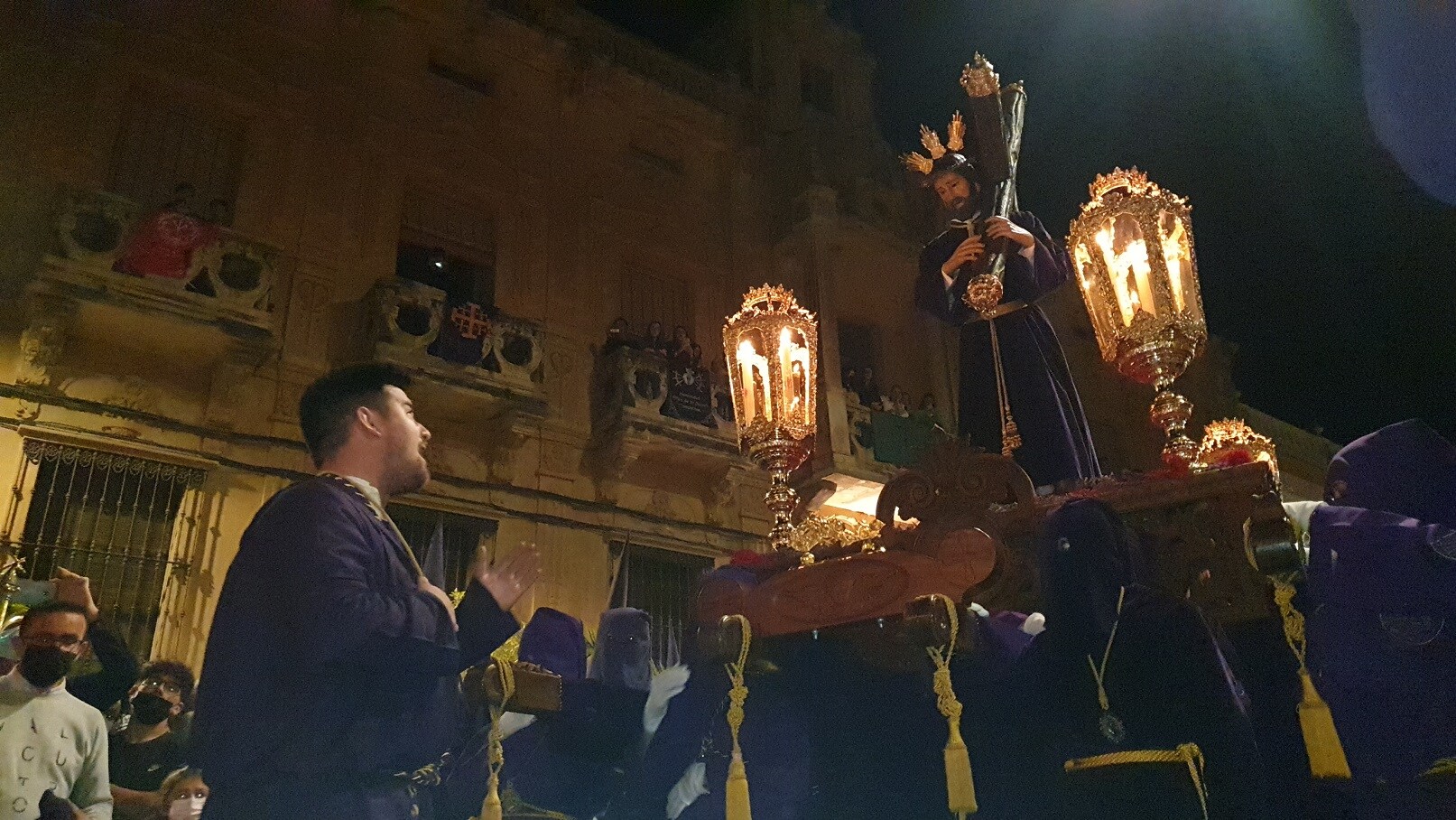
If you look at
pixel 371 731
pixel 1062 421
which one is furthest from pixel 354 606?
pixel 1062 421

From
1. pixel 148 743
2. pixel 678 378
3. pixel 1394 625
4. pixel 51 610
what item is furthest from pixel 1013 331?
pixel 678 378

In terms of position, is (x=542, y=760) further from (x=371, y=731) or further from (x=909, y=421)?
(x=909, y=421)

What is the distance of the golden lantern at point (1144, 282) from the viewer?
348 cm

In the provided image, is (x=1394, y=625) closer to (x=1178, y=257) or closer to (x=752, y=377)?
(x=1178, y=257)

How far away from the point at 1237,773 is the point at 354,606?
2.15 metres

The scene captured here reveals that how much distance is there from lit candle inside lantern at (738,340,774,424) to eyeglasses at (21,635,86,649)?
3901mm

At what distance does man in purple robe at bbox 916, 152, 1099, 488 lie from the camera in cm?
399

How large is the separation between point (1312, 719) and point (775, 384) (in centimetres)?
272

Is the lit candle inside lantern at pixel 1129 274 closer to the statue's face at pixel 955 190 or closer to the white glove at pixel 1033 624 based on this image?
the statue's face at pixel 955 190

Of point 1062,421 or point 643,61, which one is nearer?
point 1062,421

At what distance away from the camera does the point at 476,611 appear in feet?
8.38

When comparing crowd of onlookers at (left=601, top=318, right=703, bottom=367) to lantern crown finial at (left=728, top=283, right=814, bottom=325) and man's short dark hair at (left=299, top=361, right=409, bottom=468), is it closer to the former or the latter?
lantern crown finial at (left=728, top=283, right=814, bottom=325)

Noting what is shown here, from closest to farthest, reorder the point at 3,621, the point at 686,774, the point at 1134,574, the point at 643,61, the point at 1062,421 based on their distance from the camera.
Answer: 1. the point at 1134,574
2. the point at 686,774
3. the point at 1062,421
4. the point at 3,621
5. the point at 643,61

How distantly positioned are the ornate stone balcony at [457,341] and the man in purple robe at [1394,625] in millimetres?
10265
